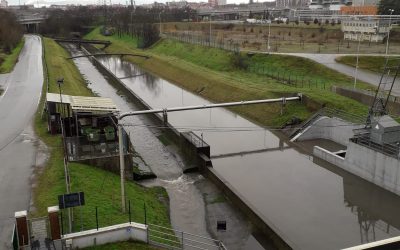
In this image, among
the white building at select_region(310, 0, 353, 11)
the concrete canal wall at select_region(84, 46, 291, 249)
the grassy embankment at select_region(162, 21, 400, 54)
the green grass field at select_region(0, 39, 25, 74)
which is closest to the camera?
the concrete canal wall at select_region(84, 46, 291, 249)

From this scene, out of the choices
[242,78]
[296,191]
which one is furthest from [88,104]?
[242,78]

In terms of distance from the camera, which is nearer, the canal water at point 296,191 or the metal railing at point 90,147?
the canal water at point 296,191

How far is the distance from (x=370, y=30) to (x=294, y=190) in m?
52.5

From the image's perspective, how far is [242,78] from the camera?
51.7 meters

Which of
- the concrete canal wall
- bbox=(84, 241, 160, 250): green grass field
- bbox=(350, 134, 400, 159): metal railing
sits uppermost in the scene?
bbox=(350, 134, 400, 159): metal railing

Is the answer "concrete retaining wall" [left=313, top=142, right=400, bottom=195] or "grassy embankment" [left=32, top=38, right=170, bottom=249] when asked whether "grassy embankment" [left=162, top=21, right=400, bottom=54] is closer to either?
"concrete retaining wall" [left=313, top=142, right=400, bottom=195]

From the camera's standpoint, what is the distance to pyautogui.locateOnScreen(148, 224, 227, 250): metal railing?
16.5 meters

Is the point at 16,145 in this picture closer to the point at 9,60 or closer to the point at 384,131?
the point at 384,131

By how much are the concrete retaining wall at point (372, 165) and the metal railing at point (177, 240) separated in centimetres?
1133

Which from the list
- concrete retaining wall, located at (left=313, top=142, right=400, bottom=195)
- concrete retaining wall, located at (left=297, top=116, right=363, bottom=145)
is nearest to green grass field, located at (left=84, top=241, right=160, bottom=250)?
concrete retaining wall, located at (left=313, top=142, right=400, bottom=195)

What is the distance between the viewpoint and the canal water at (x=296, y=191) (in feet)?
65.2

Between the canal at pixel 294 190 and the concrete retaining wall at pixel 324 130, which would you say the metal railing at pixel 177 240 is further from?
the concrete retaining wall at pixel 324 130

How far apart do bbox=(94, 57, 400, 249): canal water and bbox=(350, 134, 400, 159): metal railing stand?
7.18 ft

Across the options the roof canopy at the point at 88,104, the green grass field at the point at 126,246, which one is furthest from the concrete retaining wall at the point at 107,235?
the roof canopy at the point at 88,104
